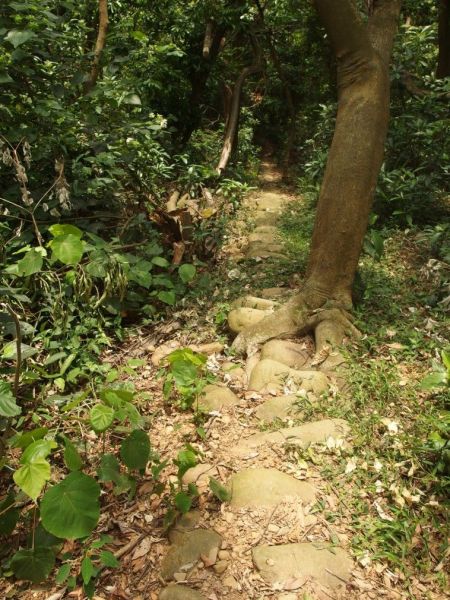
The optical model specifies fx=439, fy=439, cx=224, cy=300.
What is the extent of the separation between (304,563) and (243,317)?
6.92 ft

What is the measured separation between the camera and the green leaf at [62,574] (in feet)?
6.91

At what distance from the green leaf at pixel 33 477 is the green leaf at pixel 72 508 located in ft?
0.18

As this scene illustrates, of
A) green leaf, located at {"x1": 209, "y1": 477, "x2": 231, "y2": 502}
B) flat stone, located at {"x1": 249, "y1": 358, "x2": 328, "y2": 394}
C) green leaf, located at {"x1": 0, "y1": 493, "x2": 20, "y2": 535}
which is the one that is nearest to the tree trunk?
flat stone, located at {"x1": 249, "y1": 358, "x2": 328, "y2": 394}

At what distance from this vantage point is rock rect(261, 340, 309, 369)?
11.1ft

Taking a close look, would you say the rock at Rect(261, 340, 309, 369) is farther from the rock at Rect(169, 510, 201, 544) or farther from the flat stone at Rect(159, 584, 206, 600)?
the flat stone at Rect(159, 584, 206, 600)

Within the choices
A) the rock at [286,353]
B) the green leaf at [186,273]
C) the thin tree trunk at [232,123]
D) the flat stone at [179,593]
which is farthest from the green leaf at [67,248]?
the thin tree trunk at [232,123]

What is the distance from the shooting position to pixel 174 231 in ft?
15.7

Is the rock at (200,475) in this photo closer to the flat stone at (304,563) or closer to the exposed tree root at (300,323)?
the flat stone at (304,563)

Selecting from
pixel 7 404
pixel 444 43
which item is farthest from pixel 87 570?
pixel 444 43

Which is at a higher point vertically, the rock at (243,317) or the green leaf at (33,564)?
the rock at (243,317)

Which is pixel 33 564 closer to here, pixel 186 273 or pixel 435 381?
pixel 435 381

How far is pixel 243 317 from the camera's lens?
381 centimetres

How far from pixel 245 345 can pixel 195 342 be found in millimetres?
506

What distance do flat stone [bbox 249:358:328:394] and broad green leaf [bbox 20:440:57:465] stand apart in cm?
154
